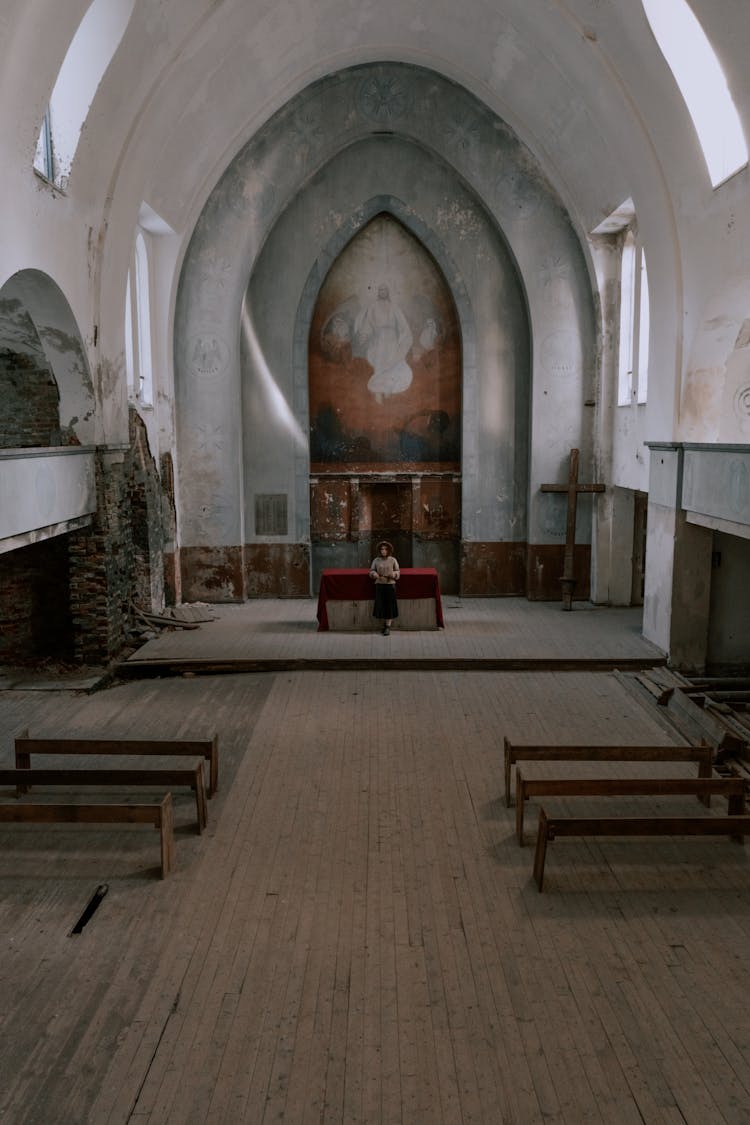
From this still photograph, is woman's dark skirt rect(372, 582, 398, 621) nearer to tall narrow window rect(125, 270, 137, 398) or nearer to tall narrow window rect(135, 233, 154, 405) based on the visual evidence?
tall narrow window rect(125, 270, 137, 398)

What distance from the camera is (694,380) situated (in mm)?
11727

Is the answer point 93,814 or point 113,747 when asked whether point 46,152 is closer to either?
point 113,747

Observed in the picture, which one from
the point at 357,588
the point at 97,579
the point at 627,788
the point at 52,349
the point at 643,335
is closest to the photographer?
the point at 627,788

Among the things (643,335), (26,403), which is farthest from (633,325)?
(26,403)

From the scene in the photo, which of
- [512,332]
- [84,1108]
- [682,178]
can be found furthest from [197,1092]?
[512,332]

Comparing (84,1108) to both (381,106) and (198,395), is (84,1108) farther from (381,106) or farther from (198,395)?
(381,106)

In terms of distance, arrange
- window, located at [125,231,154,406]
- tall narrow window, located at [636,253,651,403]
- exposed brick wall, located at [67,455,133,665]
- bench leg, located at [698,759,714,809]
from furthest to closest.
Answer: tall narrow window, located at [636,253,651,403] < window, located at [125,231,154,406] < exposed brick wall, located at [67,455,133,665] < bench leg, located at [698,759,714,809]

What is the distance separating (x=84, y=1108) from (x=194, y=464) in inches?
501

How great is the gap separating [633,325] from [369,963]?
11.8m

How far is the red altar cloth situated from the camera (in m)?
14.1

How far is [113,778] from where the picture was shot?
743cm

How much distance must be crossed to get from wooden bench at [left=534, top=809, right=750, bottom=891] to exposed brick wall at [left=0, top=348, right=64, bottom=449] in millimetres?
8314

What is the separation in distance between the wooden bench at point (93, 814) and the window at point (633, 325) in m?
10.3

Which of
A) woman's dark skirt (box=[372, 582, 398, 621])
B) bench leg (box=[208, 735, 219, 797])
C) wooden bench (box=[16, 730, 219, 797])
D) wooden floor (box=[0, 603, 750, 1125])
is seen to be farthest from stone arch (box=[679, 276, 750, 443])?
wooden bench (box=[16, 730, 219, 797])
